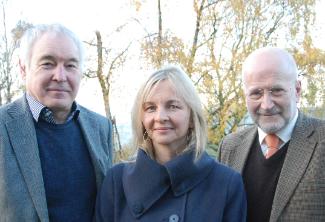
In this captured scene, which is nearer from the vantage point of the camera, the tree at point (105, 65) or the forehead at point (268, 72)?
the forehead at point (268, 72)

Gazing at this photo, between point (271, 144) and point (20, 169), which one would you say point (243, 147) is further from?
point (20, 169)

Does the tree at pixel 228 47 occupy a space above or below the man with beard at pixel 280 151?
above

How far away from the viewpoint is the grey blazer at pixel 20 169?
2533 millimetres

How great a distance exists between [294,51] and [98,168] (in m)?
12.6

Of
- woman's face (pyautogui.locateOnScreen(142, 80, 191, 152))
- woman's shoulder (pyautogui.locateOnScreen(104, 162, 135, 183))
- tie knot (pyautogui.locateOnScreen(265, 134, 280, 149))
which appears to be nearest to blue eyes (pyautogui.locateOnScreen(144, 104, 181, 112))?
woman's face (pyautogui.locateOnScreen(142, 80, 191, 152))

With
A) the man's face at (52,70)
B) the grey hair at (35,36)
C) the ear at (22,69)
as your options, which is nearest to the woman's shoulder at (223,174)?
the man's face at (52,70)

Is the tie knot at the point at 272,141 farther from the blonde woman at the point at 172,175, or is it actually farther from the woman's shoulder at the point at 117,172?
the woman's shoulder at the point at 117,172

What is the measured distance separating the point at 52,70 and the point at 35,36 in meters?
0.25

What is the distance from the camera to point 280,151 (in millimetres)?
2988

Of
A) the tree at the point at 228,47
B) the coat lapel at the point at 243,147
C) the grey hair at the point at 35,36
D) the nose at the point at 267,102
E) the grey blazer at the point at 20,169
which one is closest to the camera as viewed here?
the grey blazer at the point at 20,169

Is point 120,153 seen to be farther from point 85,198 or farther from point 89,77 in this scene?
point 85,198

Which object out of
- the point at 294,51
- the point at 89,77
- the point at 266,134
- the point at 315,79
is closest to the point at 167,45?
the point at 89,77

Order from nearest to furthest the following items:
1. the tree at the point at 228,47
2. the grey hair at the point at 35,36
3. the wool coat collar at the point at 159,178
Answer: the wool coat collar at the point at 159,178, the grey hair at the point at 35,36, the tree at the point at 228,47

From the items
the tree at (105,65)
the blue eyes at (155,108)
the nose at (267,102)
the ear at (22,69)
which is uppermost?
the tree at (105,65)
